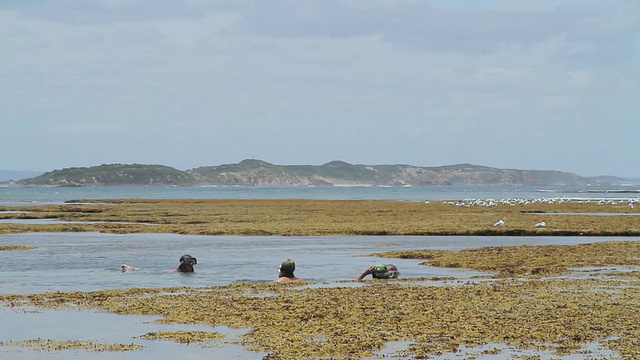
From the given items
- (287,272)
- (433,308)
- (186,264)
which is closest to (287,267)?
(287,272)

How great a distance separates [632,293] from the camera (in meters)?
20.3

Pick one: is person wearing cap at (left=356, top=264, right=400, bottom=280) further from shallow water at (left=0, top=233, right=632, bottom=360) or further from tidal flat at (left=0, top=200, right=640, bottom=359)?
shallow water at (left=0, top=233, right=632, bottom=360)

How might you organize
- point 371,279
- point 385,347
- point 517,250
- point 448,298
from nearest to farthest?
point 385,347 → point 448,298 → point 371,279 → point 517,250

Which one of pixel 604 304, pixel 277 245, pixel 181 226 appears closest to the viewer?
pixel 604 304

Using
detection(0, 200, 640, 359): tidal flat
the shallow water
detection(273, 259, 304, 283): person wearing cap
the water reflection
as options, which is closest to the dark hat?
detection(273, 259, 304, 283): person wearing cap

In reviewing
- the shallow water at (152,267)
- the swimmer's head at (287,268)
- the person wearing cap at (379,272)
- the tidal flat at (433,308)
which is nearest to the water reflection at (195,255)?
the shallow water at (152,267)

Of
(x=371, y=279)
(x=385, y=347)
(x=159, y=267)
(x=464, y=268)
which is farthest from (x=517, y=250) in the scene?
(x=385, y=347)

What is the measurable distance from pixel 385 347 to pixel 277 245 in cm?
2686

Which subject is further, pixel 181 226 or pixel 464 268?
pixel 181 226

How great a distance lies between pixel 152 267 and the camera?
30.3m

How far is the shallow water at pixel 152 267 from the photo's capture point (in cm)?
1568

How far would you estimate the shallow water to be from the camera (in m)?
15.7

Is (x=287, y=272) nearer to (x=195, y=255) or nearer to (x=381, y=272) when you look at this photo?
(x=381, y=272)

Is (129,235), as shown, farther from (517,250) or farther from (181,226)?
(517,250)
